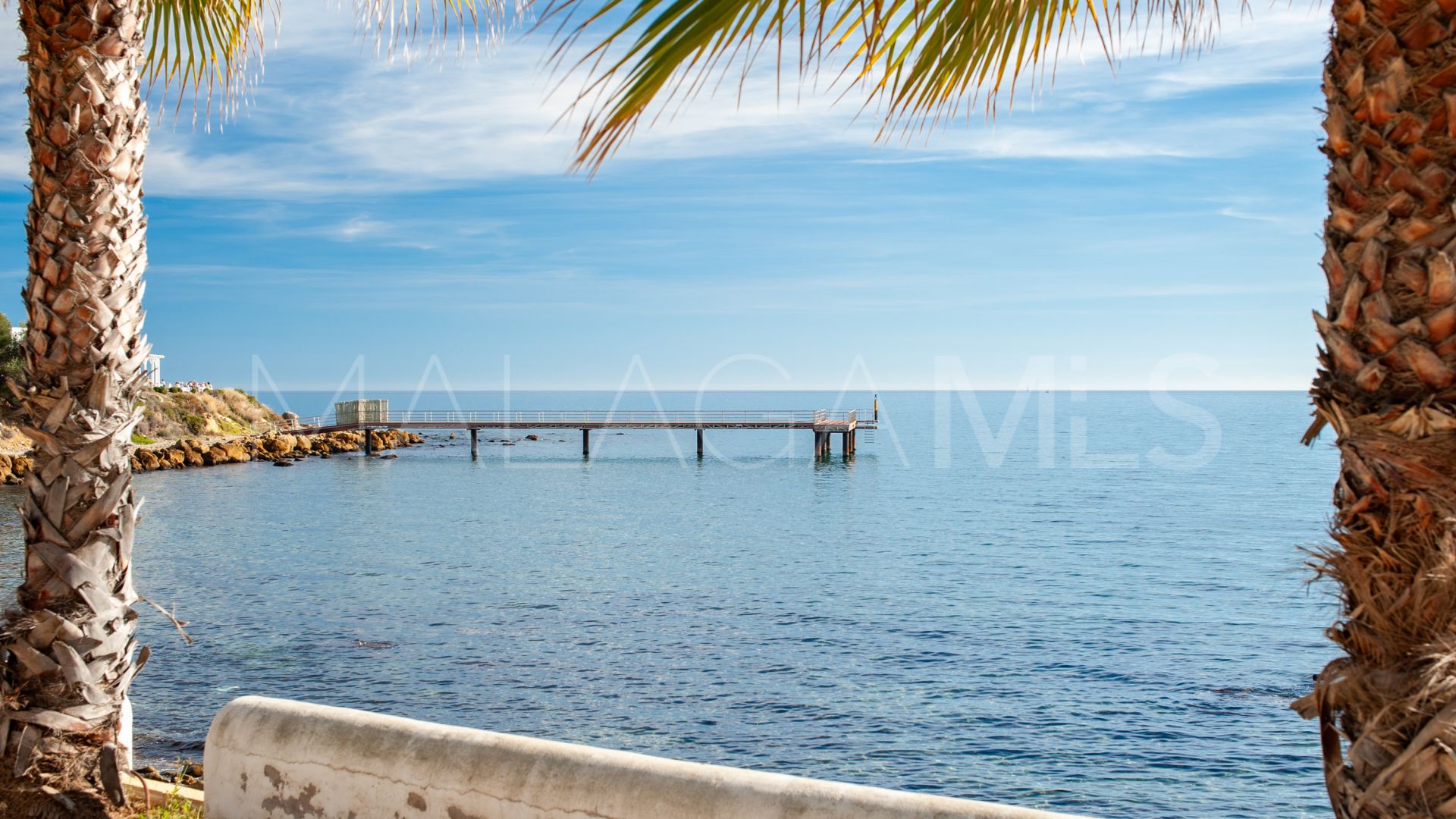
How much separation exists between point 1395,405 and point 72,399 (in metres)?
5.70

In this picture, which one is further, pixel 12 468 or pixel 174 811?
pixel 12 468

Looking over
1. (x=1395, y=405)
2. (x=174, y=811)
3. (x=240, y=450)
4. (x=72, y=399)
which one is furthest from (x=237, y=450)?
(x=1395, y=405)

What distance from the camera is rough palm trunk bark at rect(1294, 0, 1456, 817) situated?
254cm

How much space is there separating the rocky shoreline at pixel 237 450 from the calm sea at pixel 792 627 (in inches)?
184

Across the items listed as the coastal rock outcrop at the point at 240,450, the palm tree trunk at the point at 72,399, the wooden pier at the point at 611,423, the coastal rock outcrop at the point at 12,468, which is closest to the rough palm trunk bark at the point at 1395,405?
the palm tree trunk at the point at 72,399

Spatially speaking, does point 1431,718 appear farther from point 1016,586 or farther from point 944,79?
point 1016,586

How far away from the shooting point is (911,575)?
34.1 m

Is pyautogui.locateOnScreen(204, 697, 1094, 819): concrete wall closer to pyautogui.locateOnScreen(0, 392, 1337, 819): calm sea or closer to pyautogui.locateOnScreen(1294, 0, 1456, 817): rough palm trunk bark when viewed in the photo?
pyautogui.locateOnScreen(1294, 0, 1456, 817): rough palm trunk bark

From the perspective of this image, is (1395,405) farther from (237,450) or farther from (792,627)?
(237,450)

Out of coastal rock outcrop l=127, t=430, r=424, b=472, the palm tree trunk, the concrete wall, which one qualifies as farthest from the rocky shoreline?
the concrete wall

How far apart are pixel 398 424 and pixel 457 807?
251 feet

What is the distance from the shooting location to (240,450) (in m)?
69.8

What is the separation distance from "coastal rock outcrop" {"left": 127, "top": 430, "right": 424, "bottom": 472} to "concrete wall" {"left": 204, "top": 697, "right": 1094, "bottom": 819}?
55344mm

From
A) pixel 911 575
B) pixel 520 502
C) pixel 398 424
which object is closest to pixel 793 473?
pixel 520 502
